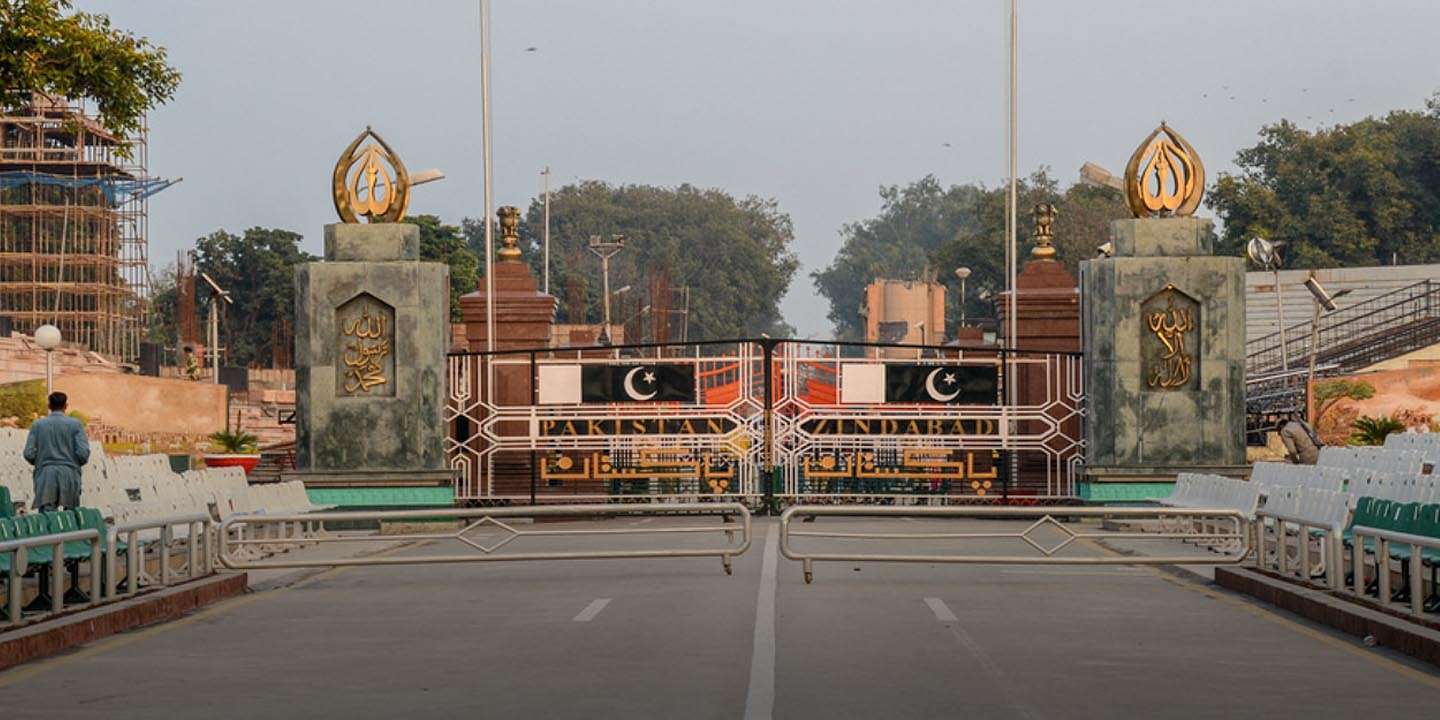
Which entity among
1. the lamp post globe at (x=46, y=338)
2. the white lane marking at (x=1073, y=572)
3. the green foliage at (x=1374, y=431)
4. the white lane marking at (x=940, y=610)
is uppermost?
the lamp post globe at (x=46, y=338)

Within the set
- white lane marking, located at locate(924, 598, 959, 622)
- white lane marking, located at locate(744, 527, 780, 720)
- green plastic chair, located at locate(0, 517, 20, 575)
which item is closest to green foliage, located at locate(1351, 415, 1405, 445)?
white lane marking, located at locate(744, 527, 780, 720)

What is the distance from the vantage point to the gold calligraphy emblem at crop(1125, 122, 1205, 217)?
101ft

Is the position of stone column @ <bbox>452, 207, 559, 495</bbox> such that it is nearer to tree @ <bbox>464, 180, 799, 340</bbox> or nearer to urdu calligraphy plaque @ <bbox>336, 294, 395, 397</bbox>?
urdu calligraphy plaque @ <bbox>336, 294, 395, 397</bbox>

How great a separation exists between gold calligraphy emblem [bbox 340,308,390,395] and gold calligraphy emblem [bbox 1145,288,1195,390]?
11.6m

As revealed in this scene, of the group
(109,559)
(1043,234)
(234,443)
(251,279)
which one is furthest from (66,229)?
(109,559)

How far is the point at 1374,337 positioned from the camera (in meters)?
67.8

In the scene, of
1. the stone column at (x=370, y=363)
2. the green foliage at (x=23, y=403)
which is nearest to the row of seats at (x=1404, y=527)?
the stone column at (x=370, y=363)

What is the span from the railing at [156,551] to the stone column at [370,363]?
883 centimetres

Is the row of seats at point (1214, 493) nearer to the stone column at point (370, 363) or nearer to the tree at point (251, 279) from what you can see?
the stone column at point (370, 363)

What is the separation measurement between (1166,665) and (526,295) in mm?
25174

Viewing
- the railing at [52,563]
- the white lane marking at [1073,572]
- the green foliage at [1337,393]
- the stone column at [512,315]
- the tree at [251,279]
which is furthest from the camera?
the tree at [251,279]

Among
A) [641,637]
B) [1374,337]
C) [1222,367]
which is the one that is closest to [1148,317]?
[1222,367]

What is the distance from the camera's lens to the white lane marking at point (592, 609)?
1652cm

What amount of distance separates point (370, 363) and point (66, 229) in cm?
6636
